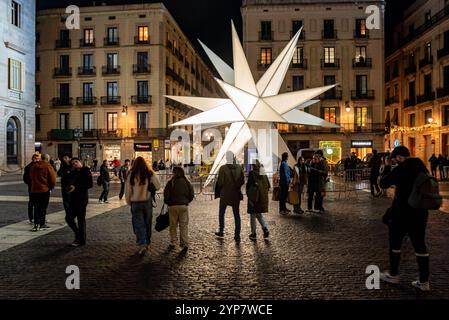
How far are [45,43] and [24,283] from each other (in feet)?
156

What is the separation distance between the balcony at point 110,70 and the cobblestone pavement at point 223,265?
3884cm

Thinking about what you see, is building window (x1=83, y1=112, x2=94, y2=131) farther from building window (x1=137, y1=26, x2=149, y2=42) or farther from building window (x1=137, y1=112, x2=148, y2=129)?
building window (x1=137, y1=26, x2=149, y2=42)

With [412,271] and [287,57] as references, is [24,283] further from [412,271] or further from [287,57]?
[287,57]

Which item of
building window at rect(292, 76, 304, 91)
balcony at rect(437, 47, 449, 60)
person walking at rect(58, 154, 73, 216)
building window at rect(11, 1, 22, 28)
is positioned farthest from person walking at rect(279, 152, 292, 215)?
building window at rect(292, 76, 304, 91)

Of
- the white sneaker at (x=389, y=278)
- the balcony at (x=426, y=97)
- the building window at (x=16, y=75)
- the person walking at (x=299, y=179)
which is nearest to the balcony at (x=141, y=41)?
the building window at (x=16, y=75)

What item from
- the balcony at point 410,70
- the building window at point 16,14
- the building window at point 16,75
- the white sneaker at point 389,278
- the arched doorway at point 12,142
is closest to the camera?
the white sneaker at point 389,278

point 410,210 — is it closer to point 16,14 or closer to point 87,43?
point 16,14

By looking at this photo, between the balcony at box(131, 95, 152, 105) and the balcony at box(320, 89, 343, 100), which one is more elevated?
the balcony at box(320, 89, 343, 100)

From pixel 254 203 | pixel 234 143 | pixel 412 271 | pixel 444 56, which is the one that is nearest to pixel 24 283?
pixel 254 203

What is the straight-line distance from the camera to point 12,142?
32562mm

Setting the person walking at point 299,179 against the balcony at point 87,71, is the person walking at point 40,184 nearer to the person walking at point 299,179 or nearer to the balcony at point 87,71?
the person walking at point 299,179

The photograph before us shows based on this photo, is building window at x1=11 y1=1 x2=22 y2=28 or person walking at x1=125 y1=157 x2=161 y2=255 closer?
person walking at x1=125 y1=157 x2=161 y2=255

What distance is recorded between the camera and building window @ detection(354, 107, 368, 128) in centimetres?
4731

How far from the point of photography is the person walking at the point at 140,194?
753 centimetres
